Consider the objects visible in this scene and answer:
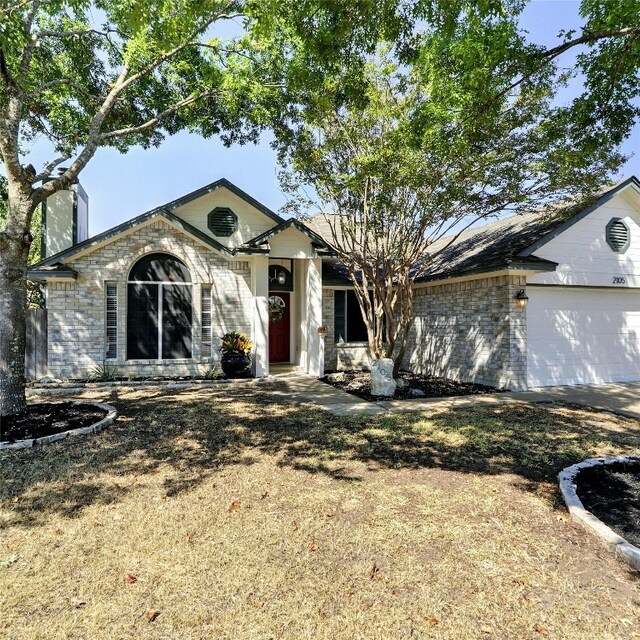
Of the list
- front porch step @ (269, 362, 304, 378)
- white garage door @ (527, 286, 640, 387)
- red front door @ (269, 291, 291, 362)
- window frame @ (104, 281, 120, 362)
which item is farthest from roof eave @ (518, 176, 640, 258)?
window frame @ (104, 281, 120, 362)

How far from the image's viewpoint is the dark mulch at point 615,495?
3756 mm

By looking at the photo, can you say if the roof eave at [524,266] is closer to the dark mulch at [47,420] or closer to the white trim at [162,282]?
the white trim at [162,282]

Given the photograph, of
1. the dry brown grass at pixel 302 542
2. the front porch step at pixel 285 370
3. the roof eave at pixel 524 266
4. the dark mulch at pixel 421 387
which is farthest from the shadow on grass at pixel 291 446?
the front porch step at pixel 285 370

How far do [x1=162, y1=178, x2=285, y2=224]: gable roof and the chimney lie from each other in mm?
4068

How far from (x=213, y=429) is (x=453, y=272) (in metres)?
8.36

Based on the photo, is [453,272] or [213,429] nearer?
[213,429]

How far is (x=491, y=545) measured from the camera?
344cm

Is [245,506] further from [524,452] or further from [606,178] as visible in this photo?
[606,178]

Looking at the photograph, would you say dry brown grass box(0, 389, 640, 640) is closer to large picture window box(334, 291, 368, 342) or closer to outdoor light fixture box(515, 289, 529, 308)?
outdoor light fixture box(515, 289, 529, 308)

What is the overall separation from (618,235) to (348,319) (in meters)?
8.26

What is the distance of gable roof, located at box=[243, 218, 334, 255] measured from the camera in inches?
465

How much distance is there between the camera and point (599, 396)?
996cm

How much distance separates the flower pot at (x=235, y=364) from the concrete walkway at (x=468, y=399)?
1288 millimetres

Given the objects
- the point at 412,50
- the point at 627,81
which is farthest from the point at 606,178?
the point at 412,50
